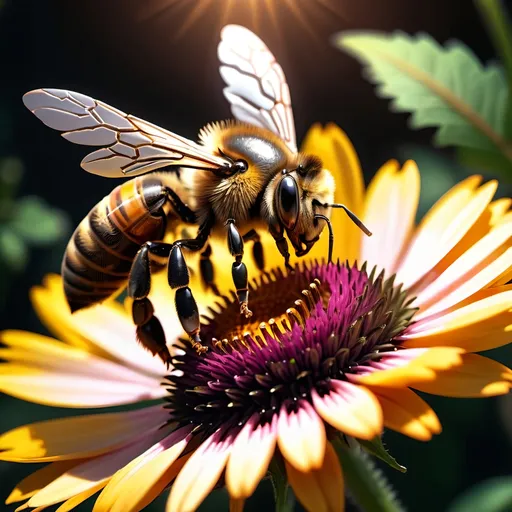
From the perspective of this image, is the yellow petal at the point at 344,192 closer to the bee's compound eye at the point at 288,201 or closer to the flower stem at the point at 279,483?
the bee's compound eye at the point at 288,201

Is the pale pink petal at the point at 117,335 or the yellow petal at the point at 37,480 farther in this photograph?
the pale pink petal at the point at 117,335

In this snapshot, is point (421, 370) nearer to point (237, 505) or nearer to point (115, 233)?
point (237, 505)

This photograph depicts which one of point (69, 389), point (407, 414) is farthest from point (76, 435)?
point (407, 414)

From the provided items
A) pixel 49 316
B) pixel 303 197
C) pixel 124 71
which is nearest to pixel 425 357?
pixel 303 197

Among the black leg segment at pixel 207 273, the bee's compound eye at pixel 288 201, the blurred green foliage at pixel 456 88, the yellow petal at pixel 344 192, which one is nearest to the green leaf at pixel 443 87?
the blurred green foliage at pixel 456 88

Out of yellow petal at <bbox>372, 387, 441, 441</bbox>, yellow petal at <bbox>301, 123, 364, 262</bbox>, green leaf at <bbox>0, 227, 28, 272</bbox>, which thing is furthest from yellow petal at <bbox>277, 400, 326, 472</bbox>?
green leaf at <bbox>0, 227, 28, 272</bbox>

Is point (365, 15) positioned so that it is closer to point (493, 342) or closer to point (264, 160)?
point (264, 160)
